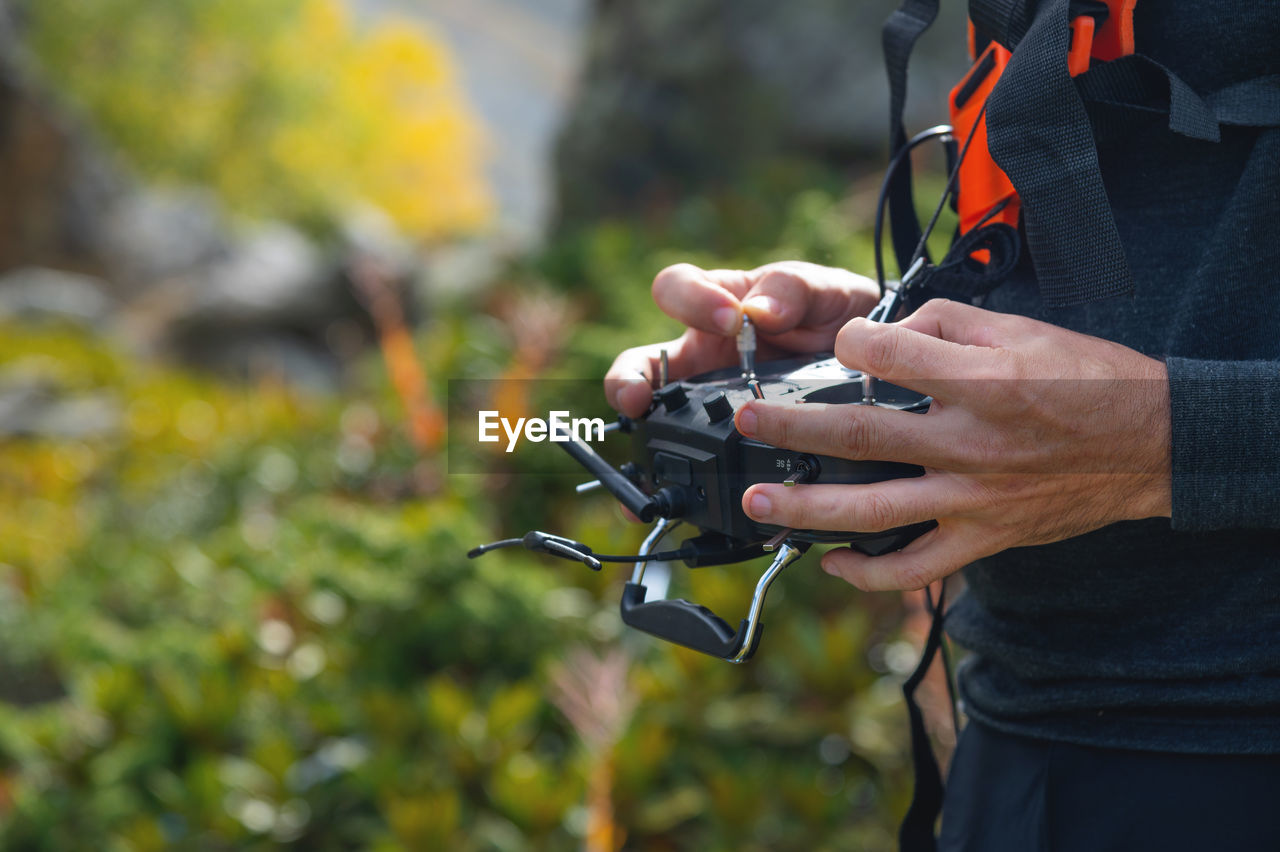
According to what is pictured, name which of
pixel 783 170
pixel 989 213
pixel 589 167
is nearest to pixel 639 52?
pixel 589 167

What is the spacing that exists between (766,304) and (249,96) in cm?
2299

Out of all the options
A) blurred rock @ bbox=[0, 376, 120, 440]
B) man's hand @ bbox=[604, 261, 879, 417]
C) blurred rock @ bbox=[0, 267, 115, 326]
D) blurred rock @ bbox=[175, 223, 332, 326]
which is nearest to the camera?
man's hand @ bbox=[604, 261, 879, 417]

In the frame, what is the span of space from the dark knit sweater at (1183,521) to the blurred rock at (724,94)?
5099 mm

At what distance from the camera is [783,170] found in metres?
5.53

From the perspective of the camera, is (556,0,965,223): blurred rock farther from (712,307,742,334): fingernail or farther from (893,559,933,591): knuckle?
(893,559,933,591): knuckle

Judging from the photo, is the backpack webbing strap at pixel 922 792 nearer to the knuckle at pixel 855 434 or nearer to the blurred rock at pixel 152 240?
the knuckle at pixel 855 434

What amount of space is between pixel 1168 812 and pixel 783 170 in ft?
16.4

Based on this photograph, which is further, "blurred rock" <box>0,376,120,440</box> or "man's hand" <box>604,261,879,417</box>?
"blurred rock" <box>0,376,120,440</box>

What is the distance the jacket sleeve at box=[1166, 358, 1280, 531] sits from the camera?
0.73 m

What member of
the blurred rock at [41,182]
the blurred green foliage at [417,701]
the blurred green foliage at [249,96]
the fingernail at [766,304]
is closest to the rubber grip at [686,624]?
the fingernail at [766,304]

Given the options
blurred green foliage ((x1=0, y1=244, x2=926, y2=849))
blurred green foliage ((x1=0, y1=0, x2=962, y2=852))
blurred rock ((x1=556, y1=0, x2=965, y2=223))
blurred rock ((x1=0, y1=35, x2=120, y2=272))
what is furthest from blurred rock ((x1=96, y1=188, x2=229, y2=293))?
blurred green foliage ((x1=0, y1=244, x2=926, y2=849))

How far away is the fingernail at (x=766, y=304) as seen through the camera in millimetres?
1025

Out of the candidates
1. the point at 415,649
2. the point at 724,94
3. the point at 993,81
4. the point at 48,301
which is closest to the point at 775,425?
the point at 993,81

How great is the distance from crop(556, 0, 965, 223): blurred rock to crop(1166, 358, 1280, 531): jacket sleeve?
5.29m
